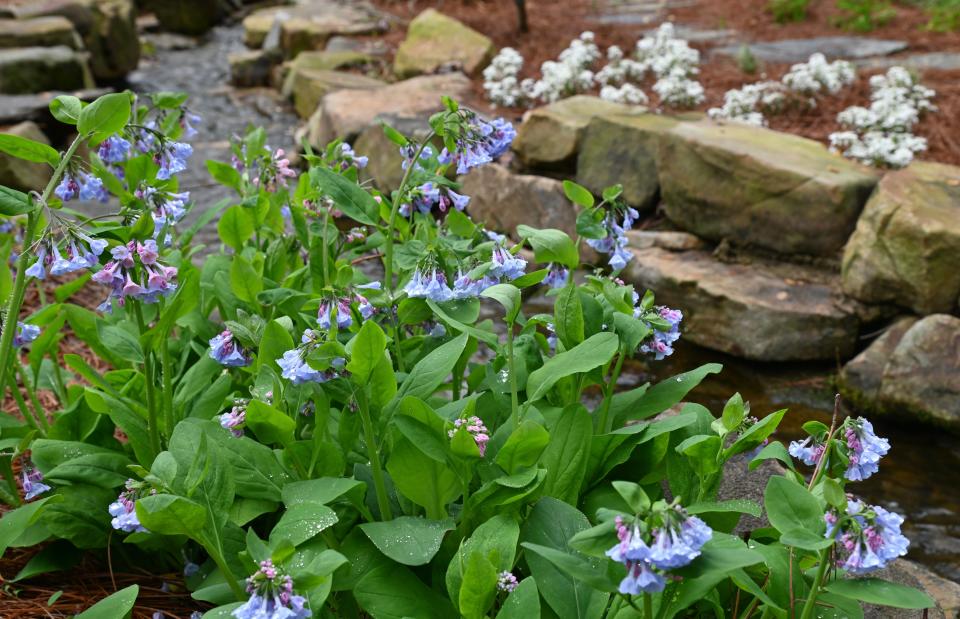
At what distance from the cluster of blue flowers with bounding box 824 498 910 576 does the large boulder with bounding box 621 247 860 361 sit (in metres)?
2.95

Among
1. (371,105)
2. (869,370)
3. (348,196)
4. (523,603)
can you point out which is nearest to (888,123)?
(869,370)

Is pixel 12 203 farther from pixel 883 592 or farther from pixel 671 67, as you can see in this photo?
pixel 671 67

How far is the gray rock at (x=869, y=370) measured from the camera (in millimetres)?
3936

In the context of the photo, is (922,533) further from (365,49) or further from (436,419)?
(365,49)

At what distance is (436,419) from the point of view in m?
1.72

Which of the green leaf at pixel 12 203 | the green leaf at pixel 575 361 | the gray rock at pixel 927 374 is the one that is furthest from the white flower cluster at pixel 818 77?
the green leaf at pixel 12 203

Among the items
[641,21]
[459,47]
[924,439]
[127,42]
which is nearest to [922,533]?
[924,439]

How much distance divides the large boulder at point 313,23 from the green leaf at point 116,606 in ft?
26.4

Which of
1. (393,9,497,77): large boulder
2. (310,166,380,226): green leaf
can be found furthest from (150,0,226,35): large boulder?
(310,166,380,226): green leaf

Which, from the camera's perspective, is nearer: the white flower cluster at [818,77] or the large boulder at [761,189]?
the large boulder at [761,189]

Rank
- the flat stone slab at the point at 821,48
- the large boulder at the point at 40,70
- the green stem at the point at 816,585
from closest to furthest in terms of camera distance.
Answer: the green stem at the point at 816,585
the large boulder at the point at 40,70
the flat stone slab at the point at 821,48

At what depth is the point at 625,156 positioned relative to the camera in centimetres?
511

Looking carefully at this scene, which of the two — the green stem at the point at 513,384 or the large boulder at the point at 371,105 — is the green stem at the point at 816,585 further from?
the large boulder at the point at 371,105

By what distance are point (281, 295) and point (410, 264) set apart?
0.33 metres
